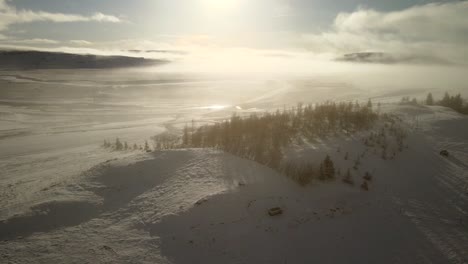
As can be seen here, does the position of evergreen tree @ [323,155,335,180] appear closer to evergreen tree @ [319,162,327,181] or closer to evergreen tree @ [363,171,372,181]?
evergreen tree @ [319,162,327,181]

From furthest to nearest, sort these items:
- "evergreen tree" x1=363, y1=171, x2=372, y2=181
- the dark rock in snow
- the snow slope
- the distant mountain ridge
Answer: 1. the distant mountain ridge
2. "evergreen tree" x1=363, y1=171, x2=372, y2=181
3. the dark rock in snow
4. the snow slope

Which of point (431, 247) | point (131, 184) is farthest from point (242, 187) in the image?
point (431, 247)

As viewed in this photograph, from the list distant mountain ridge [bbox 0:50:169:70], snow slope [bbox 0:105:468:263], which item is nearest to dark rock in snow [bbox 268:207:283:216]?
snow slope [bbox 0:105:468:263]

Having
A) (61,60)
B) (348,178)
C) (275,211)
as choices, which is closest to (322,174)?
(348,178)

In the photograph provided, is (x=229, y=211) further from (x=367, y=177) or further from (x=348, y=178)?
(x=367, y=177)

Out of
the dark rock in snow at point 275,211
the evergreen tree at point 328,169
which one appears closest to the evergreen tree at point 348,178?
the evergreen tree at point 328,169
